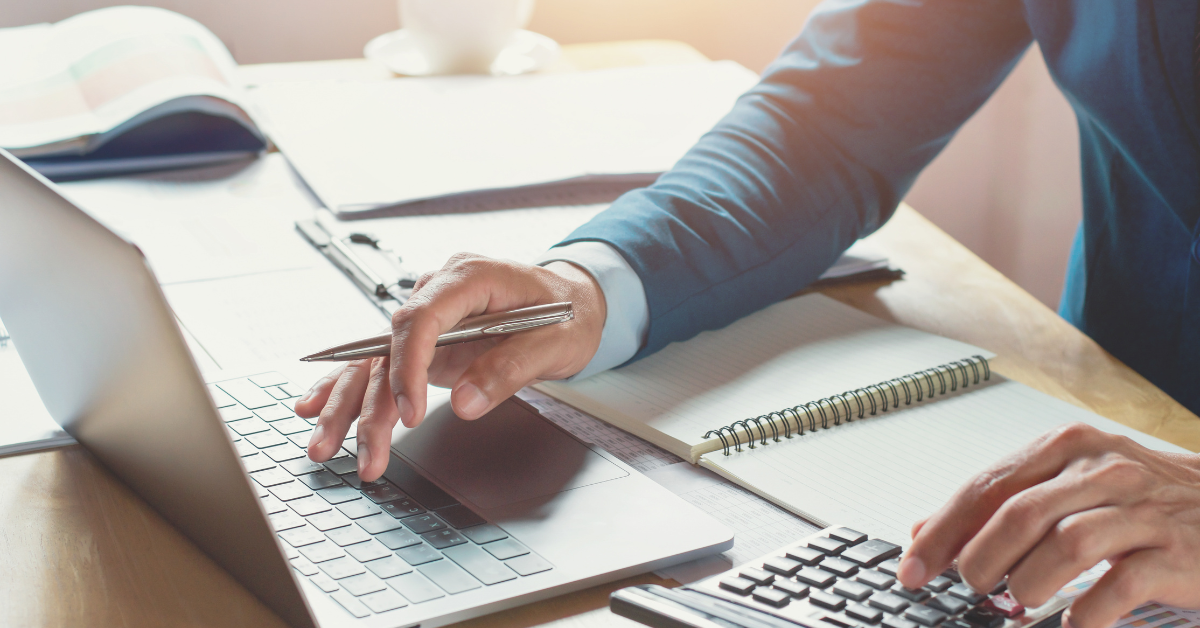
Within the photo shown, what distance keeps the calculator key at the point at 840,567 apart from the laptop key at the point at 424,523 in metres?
0.18

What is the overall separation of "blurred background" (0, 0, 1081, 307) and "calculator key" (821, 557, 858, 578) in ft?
5.65

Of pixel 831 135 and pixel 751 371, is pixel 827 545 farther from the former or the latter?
pixel 831 135

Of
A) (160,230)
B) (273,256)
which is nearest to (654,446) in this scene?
(273,256)

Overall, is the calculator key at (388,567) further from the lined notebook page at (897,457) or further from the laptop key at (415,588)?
the lined notebook page at (897,457)

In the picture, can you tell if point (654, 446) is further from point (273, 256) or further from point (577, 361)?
point (273, 256)

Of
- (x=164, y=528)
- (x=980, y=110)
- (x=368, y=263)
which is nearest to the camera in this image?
(x=164, y=528)

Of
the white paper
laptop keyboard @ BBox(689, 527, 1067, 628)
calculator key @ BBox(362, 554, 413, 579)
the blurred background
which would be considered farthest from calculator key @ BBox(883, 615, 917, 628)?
the blurred background

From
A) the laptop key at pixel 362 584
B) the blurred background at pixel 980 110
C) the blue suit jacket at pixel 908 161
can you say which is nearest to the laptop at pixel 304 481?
the laptop key at pixel 362 584

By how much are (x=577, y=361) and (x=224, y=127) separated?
68 cm

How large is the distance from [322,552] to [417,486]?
0.07m

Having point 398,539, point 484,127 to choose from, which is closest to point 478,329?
point 398,539

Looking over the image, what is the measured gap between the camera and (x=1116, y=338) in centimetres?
99

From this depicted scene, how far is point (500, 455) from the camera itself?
56 centimetres

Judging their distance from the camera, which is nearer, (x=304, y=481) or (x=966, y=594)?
(x=966, y=594)
